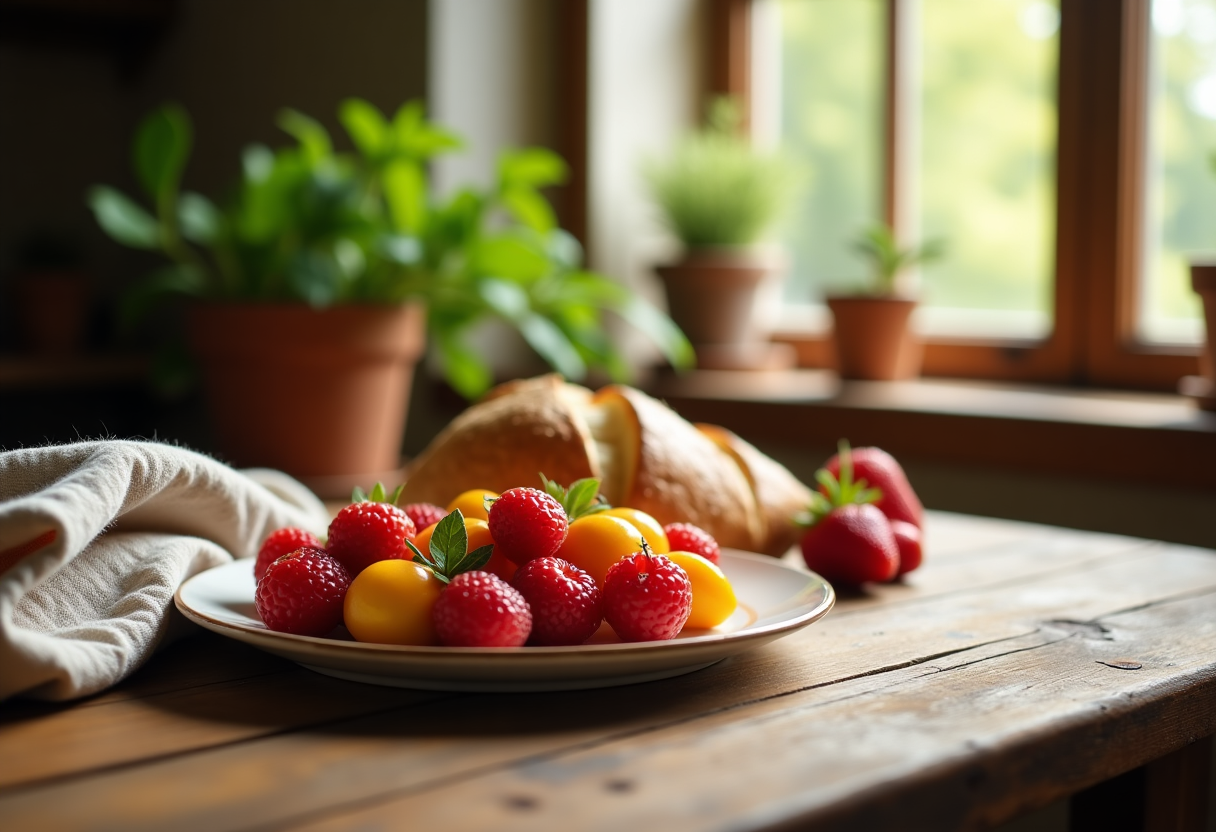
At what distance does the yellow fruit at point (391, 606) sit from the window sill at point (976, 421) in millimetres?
1053

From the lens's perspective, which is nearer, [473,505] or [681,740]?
[681,740]

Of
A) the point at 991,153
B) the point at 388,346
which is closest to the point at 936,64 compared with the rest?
the point at 991,153

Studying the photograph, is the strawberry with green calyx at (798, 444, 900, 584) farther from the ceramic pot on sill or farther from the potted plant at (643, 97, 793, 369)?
the potted plant at (643, 97, 793, 369)

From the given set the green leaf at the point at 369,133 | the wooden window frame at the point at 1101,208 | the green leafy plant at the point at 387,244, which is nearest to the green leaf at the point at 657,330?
the green leafy plant at the point at 387,244

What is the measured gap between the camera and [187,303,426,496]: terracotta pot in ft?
5.37

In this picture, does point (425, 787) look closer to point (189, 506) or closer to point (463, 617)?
point (463, 617)

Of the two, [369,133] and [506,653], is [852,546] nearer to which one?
[506,653]

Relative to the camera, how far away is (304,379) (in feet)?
5.45

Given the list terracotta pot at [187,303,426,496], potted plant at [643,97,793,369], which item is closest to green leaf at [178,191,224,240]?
terracotta pot at [187,303,426,496]

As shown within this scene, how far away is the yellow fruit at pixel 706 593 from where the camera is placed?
2.25ft

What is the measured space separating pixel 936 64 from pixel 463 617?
1652mm

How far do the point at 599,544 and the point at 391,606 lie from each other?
0.12m

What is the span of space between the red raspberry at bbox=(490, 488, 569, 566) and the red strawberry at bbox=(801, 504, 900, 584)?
0.31 meters

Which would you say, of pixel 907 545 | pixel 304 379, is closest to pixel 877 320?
pixel 304 379
